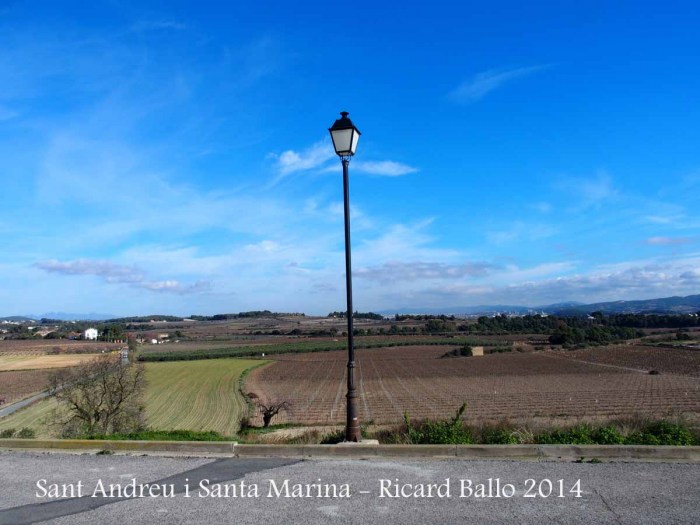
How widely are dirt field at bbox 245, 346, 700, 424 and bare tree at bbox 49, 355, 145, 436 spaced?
12010mm

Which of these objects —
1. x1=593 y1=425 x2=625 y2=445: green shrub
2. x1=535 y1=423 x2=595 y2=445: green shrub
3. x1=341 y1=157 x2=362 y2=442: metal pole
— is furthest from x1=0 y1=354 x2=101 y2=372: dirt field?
x1=593 y1=425 x2=625 y2=445: green shrub

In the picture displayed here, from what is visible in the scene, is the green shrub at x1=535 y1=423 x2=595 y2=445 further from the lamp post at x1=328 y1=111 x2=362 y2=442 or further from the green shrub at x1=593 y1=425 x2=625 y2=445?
the lamp post at x1=328 y1=111 x2=362 y2=442

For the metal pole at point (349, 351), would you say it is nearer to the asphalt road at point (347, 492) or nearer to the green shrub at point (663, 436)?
the asphalt road at point (347, 492)

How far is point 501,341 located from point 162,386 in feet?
278

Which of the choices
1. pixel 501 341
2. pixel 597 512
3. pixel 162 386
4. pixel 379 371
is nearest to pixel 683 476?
pixel 597 512

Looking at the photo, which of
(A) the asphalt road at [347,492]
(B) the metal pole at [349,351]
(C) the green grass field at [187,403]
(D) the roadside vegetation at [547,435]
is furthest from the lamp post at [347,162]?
(C) the green grass field at [187,403]

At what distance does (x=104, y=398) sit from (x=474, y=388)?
38420mm

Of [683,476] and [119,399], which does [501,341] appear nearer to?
[119,399]

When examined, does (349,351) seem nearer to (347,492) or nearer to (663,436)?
(347,492)

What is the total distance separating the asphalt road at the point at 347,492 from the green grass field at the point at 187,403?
16996 millimetres

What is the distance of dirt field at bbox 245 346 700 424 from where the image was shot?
37812 mm

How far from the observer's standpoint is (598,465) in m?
6.50

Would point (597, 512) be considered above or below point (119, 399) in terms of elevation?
above

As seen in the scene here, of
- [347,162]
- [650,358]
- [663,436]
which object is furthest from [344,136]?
[650,358]
